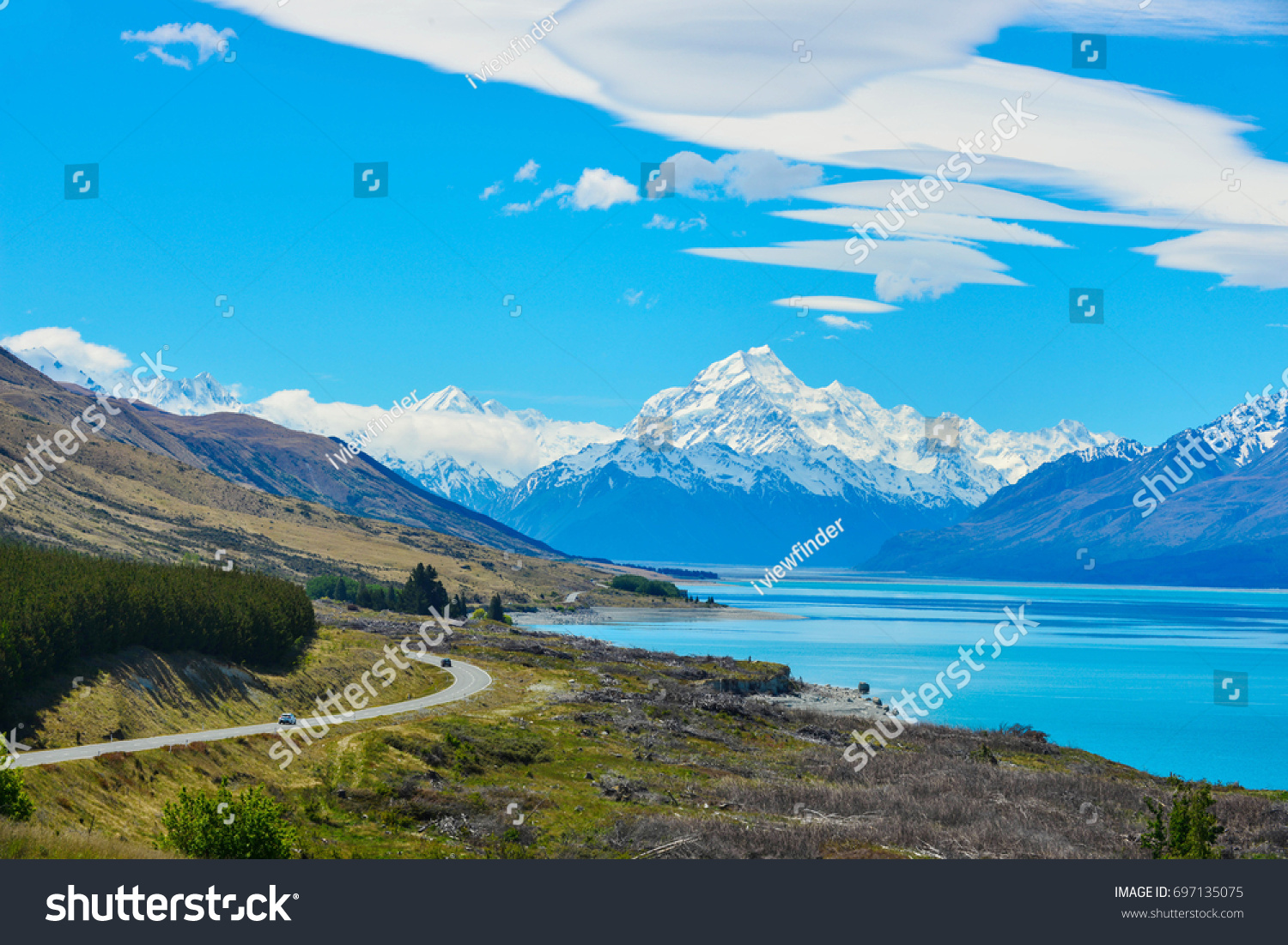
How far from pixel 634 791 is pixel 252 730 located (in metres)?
22.1

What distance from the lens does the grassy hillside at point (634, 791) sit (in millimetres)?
36656

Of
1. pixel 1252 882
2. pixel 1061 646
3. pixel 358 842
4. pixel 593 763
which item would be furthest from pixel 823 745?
pixel 1061 646

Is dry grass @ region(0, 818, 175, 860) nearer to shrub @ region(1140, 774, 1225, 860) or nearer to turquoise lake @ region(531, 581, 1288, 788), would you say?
shrub @ region(1140, 774, 1225, 860)

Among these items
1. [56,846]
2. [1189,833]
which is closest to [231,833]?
[56,846]

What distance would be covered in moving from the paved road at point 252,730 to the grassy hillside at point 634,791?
2003 millimetres

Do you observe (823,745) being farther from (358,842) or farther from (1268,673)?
(1268,673)

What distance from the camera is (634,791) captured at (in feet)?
159

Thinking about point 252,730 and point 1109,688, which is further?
point 1109,688

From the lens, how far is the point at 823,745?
72.8m

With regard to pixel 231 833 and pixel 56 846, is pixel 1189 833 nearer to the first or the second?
pixel 231 833

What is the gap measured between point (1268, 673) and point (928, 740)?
358 feet

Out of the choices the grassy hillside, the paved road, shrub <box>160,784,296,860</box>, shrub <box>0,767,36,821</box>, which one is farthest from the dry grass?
the paved road

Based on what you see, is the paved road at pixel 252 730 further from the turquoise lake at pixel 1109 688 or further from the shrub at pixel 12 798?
the turquoise lake at pixel 1109 688

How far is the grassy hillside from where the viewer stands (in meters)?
36.7
